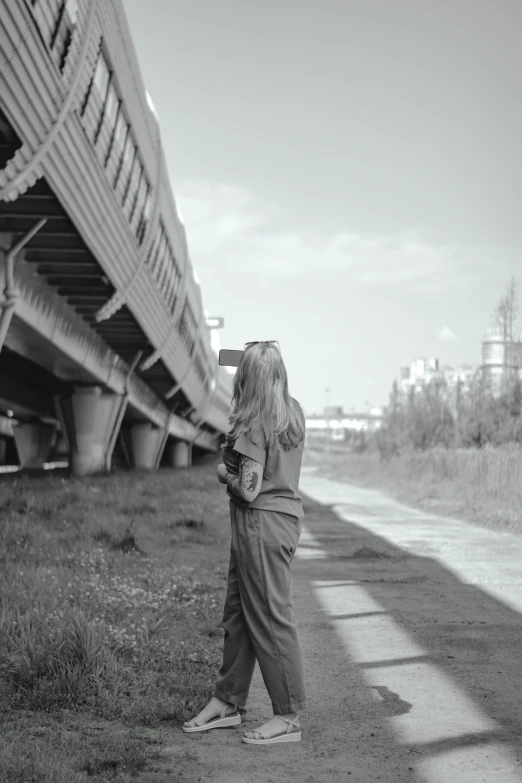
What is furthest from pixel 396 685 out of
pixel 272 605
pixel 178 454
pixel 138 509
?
pixel 178 454

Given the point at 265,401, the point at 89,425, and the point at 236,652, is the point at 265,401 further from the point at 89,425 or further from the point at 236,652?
the point at 89,425

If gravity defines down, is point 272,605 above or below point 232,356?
below

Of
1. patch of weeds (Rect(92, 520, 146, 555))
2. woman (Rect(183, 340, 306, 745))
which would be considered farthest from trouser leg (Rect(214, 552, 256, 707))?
patch of weeds (Rect(92, 520, 146, 555))

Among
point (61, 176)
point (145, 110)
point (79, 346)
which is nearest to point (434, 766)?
point (61, 176)

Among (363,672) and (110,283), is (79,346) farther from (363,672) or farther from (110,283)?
(363,672)

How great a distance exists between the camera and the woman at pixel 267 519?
4.06 m

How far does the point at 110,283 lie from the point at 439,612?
11318 millimetres

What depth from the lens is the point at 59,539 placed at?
32.8 ft

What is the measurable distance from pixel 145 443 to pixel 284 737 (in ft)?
108

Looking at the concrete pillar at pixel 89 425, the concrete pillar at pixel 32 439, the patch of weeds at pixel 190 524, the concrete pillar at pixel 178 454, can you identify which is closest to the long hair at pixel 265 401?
the patch of weeds at pixel 190 524

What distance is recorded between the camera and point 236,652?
4.22m

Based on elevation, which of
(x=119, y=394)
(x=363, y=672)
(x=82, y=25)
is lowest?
(x=363, y=672)

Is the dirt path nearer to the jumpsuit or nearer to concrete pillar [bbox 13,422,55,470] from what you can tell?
the jumpsuit

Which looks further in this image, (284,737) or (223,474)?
(223,474)
